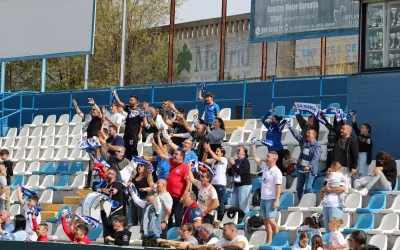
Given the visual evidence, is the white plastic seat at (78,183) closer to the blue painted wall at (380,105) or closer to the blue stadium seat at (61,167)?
the blue stadium seat at (61,167)

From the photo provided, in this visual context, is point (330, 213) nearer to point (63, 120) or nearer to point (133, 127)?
point (133, 127)

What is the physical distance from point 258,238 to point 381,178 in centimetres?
222

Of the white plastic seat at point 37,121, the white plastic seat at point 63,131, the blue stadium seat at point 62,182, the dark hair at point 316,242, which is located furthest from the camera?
the white plastic seat at point 37,121

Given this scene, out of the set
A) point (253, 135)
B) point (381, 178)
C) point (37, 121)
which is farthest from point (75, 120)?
point (381, 178)

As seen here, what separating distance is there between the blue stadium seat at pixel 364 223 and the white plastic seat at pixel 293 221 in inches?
44.9

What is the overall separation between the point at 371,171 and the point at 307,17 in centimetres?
595

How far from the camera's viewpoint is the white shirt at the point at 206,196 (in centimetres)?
1848

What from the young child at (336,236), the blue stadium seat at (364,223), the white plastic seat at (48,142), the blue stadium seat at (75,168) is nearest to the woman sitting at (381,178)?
the blue stadium seat at (364,223)

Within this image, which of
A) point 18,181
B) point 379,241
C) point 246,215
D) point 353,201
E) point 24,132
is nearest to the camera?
point 379,241

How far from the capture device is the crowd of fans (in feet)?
56.4

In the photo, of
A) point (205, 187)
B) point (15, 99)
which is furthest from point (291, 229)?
point (15, 99)

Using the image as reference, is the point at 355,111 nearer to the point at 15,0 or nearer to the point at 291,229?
the point at 291,229

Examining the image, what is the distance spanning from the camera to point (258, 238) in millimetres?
17953

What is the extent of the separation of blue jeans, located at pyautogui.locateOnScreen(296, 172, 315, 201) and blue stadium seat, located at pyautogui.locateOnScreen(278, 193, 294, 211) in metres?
0.16
